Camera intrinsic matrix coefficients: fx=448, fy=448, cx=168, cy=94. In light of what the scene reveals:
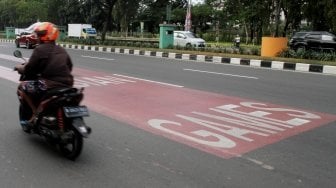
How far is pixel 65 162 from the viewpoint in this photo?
15.7 ft

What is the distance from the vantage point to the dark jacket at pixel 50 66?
16.6 feet

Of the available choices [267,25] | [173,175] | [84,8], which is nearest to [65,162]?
[173,175]

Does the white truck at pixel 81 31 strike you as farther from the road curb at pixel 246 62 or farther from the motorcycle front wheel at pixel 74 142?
the motorcycle front wheel at pixel 74 142

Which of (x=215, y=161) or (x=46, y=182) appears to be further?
(x=215, y=161)

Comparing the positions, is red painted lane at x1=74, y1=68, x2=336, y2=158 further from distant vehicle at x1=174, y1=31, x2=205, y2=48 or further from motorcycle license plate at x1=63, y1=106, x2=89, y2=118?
distant vehicle at x1=174, y1=31, x2=205, y2=48

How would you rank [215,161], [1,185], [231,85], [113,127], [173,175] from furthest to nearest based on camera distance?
[231,85], [113,127], [215,161], [173,175], [1,185]

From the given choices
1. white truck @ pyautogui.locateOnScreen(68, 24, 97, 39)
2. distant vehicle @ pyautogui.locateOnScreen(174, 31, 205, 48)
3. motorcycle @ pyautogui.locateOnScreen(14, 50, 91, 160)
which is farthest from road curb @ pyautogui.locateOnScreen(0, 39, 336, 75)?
white truck @ pyautogui.locateOnScreen(68, 24, 97, 39)

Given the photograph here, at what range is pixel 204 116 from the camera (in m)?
6.93

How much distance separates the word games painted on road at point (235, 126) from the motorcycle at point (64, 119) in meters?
1.41

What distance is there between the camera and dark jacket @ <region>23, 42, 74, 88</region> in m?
5.06

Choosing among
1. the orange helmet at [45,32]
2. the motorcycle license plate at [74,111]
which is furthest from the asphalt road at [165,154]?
→ the orange helmet at [45,32]

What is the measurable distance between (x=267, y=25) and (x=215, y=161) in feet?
128

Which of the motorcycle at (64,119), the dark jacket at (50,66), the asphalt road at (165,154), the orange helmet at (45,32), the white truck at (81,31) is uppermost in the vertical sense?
the white truck at (81,31)

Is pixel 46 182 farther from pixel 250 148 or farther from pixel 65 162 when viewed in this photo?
pixel 250 148
